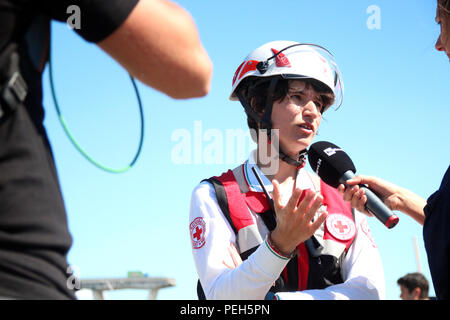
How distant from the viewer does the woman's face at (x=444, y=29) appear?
10.9 feet

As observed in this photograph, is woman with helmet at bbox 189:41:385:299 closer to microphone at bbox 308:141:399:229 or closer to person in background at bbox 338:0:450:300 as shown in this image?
microphone at bbox 308:141:399:229

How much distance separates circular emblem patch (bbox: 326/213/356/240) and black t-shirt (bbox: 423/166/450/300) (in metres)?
0.91

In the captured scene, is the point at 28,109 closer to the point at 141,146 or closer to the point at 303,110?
the point at 141,146

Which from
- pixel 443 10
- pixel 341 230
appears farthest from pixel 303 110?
pixel 443 10

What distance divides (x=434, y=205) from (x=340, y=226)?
3.30ft

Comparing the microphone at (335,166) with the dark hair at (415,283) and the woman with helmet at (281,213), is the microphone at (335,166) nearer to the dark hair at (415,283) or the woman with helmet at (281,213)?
the woman with helmet at (281,213)

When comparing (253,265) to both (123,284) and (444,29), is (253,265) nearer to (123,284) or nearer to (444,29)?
(444,29)

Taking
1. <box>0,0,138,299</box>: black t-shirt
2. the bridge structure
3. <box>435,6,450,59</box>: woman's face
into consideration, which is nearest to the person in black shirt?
<box>0,0,138,299</box>: black t-shirt

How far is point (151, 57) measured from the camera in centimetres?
162

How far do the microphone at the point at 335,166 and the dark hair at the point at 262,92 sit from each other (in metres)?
0.58

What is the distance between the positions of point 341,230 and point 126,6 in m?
2.97

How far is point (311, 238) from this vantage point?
3996 millimetres

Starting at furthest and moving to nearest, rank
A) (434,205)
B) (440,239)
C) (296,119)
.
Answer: (296,119) < (434,205) < (440,239)

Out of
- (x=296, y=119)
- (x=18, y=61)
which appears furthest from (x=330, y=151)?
(x=18, y=61)
